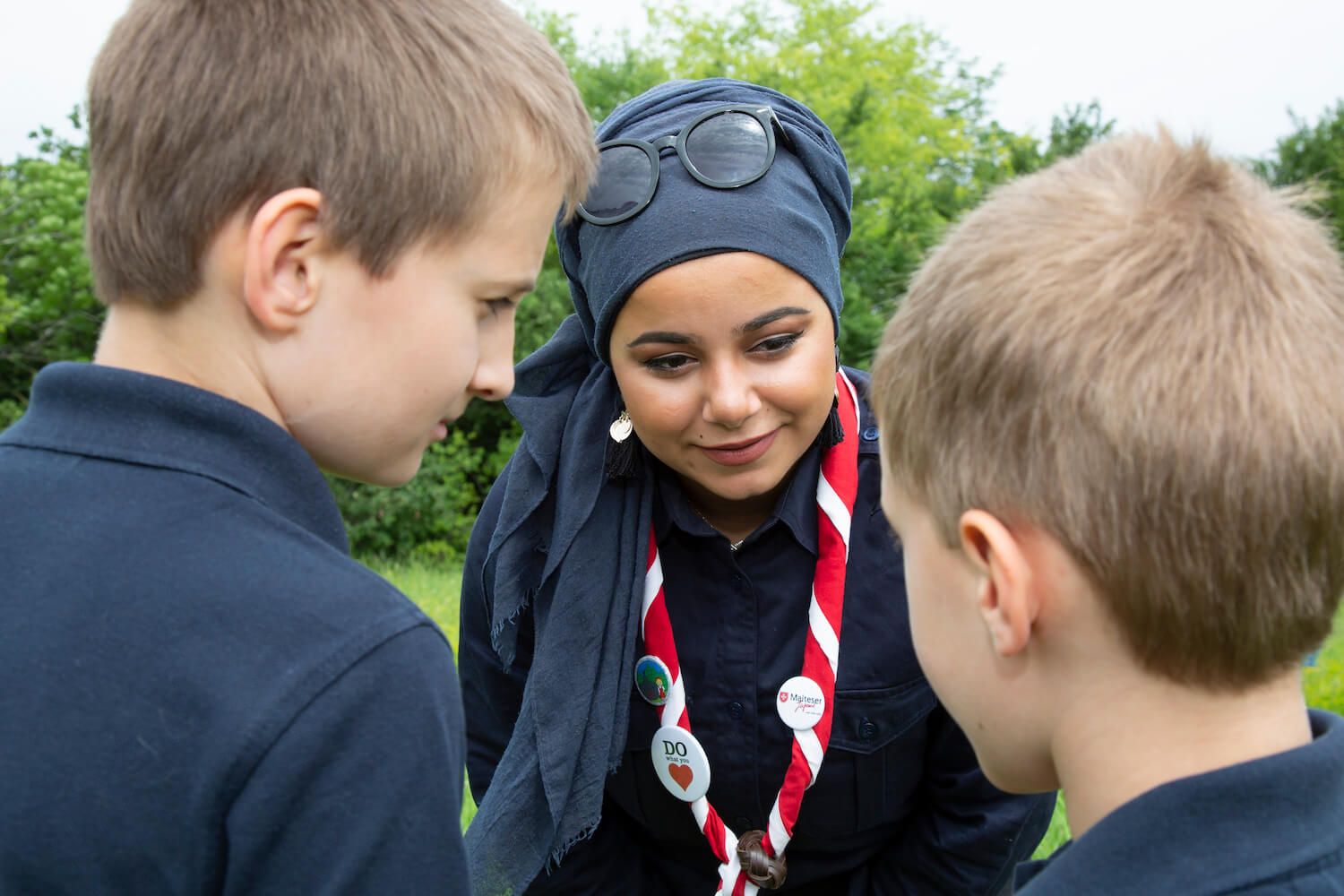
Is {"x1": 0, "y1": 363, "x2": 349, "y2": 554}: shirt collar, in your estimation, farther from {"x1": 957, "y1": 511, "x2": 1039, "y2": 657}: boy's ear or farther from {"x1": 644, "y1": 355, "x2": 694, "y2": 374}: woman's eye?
{"x1": 644, "y1": 355, "x2": 694, "y2": 374}: woman's eye

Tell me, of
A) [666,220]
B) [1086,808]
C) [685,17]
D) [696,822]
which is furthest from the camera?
[685,17]

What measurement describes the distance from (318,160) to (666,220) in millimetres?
920

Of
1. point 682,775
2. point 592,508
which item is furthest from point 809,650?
point 592,508

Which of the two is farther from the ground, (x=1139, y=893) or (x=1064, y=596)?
(x=1064, y=596)

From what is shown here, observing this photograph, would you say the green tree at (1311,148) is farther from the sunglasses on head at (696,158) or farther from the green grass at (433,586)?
the sunglasses on head at (696,158)

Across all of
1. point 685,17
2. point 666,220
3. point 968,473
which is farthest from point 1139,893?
point 685,17

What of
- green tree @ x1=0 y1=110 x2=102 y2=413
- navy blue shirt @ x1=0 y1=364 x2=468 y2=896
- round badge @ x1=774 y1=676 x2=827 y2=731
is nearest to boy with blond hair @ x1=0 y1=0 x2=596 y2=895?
navy blue shirt @ x1=0 y1=364 x2=468 y2=896

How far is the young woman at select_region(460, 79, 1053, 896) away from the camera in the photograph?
89.5 inches

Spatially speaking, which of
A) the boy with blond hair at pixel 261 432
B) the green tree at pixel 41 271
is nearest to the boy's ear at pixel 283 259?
the boy with blond hair at pixel 261 432

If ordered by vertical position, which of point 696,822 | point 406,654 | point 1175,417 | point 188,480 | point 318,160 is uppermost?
point 318,160

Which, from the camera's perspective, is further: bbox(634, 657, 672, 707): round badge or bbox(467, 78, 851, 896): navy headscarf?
bbox(634, 657, 672, 707): round badge

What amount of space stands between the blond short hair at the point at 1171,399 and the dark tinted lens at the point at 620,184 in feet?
3.28

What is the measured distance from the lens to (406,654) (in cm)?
127

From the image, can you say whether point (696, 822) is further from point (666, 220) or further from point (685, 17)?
point (685, 17)
